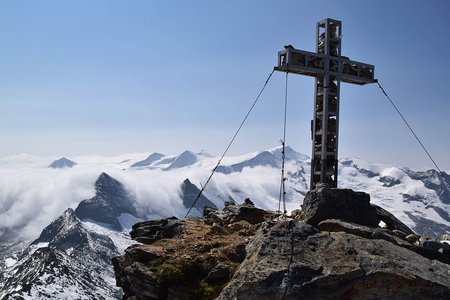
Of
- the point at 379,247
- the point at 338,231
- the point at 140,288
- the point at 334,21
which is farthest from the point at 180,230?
the point at 334,21

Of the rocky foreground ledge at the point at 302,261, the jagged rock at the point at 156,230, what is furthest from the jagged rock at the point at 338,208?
the jagged rock at the point at 156,230

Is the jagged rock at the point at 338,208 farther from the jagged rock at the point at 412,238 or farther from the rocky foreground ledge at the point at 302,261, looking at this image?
the jagged rock at the point at 412,238

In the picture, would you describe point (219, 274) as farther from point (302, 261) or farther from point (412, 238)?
point (412, 238)

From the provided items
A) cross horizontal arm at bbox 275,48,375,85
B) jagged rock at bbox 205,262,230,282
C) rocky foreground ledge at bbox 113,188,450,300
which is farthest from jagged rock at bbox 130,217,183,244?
cross horizontal arm at bbox 275,48,375,85

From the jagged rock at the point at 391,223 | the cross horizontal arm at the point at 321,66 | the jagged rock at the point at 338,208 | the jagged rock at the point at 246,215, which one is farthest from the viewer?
the cross horizontal arm at the point at 321,66

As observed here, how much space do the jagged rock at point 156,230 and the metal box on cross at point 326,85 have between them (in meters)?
8.38

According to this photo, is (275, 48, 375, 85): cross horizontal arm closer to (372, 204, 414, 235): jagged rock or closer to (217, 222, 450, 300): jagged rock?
(372, 204, 414, 235): jagged rock

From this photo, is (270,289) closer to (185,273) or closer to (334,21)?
(185,273)

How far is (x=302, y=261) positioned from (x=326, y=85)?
41.3ft

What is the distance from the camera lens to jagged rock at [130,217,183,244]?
21.4m

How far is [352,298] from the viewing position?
1370 centimetres

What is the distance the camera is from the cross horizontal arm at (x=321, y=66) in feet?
76.1

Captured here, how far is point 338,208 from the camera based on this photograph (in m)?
19.1

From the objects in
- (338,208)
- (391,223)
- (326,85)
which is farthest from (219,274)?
(326,85)
